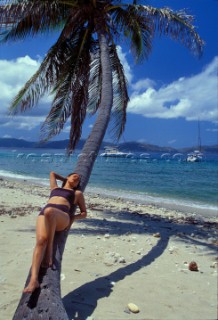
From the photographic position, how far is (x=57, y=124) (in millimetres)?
10625

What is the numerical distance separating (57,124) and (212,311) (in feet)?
26.5

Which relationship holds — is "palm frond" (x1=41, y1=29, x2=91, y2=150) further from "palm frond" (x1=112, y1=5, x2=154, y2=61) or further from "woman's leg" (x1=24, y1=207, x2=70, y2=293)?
"woman's leg" (x1=24, y1=207, x2=70, y2=293)

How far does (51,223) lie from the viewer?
4.00 meters

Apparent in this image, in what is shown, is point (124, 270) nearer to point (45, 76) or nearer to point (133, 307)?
point (133, 307)

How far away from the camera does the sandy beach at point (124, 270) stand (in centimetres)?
402

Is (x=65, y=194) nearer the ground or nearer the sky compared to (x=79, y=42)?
nearer the ground

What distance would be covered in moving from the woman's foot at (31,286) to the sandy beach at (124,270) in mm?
670

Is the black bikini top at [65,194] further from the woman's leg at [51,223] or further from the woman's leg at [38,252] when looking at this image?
the woman's leg at [38,252]

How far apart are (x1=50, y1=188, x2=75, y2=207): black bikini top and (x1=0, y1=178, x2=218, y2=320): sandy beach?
1331 mm

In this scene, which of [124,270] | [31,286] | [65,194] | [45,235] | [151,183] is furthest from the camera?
[151,183]

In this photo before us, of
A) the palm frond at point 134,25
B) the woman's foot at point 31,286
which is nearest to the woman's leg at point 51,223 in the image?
the woman's foot at point 31,286

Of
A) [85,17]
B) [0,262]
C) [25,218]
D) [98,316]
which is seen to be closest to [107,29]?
[85,17]

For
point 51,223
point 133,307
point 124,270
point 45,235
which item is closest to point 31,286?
point 45,235

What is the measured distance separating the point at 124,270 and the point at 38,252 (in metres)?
2.17
